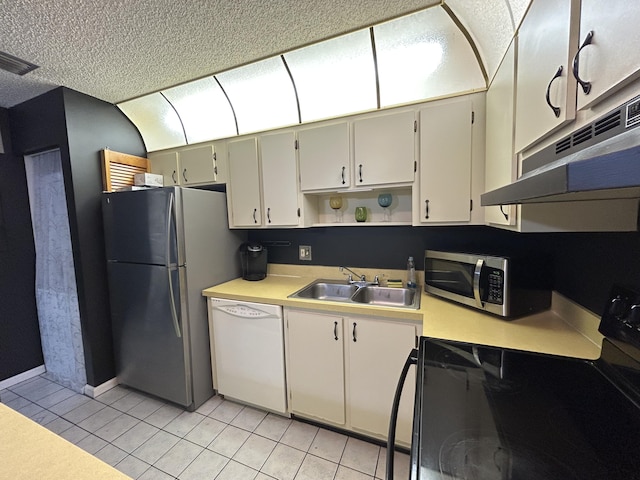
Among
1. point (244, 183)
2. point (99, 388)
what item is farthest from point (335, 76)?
point (99, 388)

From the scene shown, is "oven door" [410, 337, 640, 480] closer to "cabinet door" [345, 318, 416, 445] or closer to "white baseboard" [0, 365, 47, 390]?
"cabinet door" [345, 318, 416, 445]

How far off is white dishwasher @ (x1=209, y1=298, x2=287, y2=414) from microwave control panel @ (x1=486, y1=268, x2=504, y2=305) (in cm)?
127

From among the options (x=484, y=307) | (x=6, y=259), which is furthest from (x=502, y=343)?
(x=6, y=259)

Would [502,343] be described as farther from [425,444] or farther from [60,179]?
[60,179]

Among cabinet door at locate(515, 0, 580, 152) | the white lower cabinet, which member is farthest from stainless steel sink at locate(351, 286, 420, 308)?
cabinet door at locate(515, 0, 580, 152)

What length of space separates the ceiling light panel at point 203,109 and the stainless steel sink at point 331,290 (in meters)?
1.55

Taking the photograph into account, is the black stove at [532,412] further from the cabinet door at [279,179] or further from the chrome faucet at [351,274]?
the cabinet door at [279,179]

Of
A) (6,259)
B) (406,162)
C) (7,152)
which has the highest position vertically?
(7,152)

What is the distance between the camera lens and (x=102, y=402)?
84.8 inches

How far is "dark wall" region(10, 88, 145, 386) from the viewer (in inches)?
82.0

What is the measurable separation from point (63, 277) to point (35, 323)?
2.44 ft

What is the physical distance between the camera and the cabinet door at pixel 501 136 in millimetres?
1149

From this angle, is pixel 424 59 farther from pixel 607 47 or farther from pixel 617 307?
pixel 617 307

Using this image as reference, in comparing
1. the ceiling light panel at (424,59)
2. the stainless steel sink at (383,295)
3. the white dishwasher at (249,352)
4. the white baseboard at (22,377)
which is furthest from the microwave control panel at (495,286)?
the white baseboard at (22,377)
